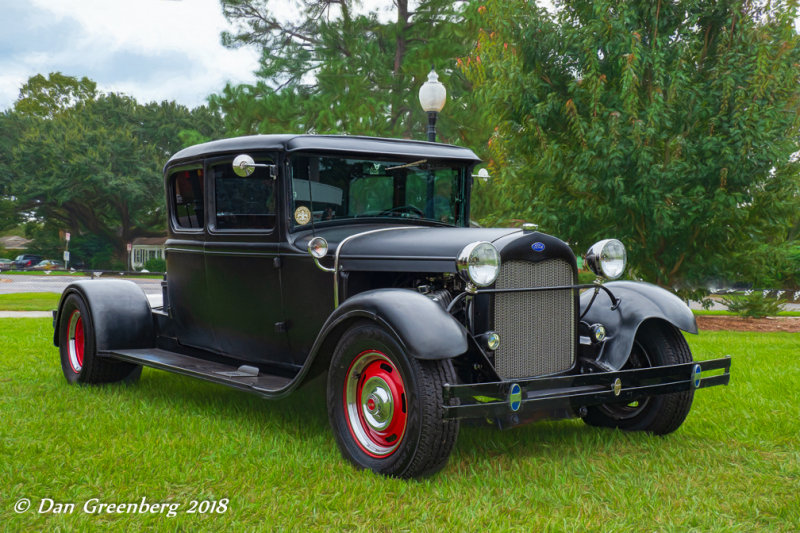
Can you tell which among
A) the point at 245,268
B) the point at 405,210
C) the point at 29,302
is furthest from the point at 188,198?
the point at 29,302

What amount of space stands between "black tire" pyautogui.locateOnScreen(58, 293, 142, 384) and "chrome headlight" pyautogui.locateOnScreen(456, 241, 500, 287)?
133 inches

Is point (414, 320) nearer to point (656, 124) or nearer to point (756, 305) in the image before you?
point (656, 124)

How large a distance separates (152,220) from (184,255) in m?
41.6

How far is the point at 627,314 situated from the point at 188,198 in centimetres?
335

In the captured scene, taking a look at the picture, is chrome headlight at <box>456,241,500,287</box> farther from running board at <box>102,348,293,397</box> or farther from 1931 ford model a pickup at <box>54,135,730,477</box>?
running board at <box>102,348,293,397</box>

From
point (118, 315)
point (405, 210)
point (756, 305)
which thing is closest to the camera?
point (405, 210)

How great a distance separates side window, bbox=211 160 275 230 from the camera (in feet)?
15.6

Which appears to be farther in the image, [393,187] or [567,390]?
[393,187]

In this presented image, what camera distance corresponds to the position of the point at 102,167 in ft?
131

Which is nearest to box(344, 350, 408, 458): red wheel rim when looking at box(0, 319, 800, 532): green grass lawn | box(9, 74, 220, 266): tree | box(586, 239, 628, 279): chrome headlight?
box(0, 319, 800, 532): green grass lawn

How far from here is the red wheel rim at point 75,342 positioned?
20.4 ft

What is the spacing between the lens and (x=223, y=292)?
17.0ft

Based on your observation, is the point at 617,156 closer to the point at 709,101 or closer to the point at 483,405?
the point at 709,101

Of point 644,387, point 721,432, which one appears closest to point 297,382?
point 644,387
